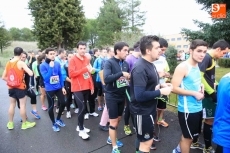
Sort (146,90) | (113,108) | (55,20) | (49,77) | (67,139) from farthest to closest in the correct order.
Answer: (55,20)
(49,77)
(67,139)
(113,108)
(146,90)

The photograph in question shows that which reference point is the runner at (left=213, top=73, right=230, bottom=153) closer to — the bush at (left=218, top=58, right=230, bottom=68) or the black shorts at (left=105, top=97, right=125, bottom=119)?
the black shorts at (left=105, top=97, right=125, bottom=119)

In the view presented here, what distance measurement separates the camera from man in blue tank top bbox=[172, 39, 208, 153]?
8.72 feet

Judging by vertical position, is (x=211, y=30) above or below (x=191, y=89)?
above

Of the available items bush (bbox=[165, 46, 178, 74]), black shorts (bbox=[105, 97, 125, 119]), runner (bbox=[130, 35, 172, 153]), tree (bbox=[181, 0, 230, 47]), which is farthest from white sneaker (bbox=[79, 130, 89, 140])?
bush (bbox=[165, 46, 178, 74])

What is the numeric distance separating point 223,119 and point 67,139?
3.34 meters

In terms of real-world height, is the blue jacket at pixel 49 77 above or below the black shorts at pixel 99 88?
above

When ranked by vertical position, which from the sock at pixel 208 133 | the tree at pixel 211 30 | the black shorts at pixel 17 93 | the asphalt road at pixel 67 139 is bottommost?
the asphalt road at pixel 67 139

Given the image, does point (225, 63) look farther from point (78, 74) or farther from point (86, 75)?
point (78, 74)

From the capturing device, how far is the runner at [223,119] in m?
1.67

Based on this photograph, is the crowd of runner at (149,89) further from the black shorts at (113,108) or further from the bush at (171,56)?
the bush at (171,56)

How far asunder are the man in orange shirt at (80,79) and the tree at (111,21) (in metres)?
31.5

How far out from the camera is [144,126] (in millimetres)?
2441

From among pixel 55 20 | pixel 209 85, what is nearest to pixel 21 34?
pixel 55 20

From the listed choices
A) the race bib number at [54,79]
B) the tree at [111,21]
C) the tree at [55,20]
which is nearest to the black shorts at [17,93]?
the race bib number at [54,79]
